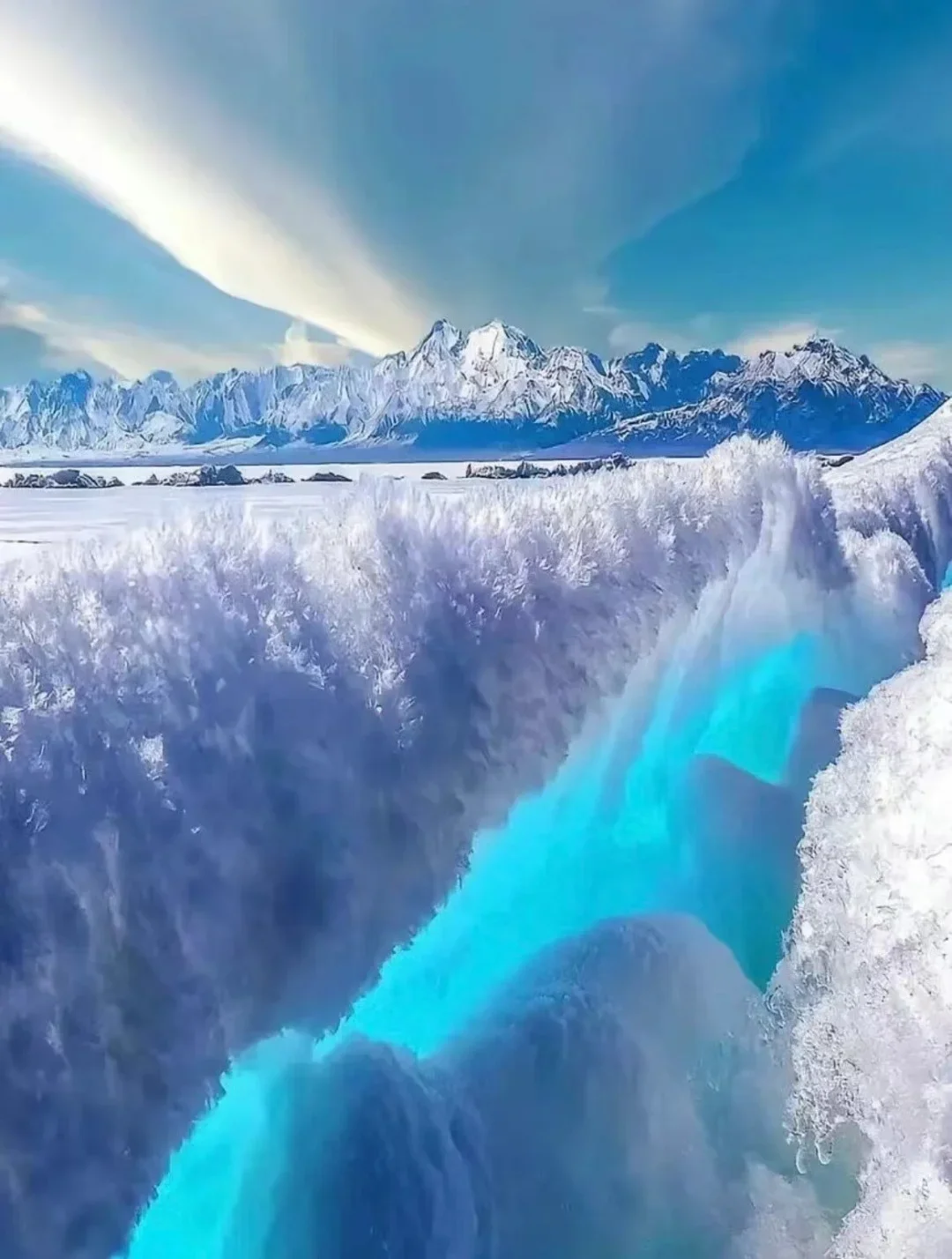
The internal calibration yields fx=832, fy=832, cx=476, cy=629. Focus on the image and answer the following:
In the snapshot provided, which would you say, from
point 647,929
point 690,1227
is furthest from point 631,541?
point 690,1227

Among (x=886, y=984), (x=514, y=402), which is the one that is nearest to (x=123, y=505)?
(x=886, y=984)

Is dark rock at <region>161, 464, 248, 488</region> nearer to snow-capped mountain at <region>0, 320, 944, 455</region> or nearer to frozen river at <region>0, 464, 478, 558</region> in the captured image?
frozen river at <region>0, 464, 478, 558</region>

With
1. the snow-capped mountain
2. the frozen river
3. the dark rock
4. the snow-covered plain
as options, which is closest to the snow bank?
the snow-covered plain

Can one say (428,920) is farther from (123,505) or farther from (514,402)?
(514,402)

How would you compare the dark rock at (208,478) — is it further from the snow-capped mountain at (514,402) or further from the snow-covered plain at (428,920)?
the snow-covered plain at (428,920)

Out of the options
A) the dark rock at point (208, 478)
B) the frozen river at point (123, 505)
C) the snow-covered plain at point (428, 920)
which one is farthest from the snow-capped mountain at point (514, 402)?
the snow-covered plain at point (428, 920)

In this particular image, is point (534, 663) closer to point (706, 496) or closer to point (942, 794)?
point (942, 794)
